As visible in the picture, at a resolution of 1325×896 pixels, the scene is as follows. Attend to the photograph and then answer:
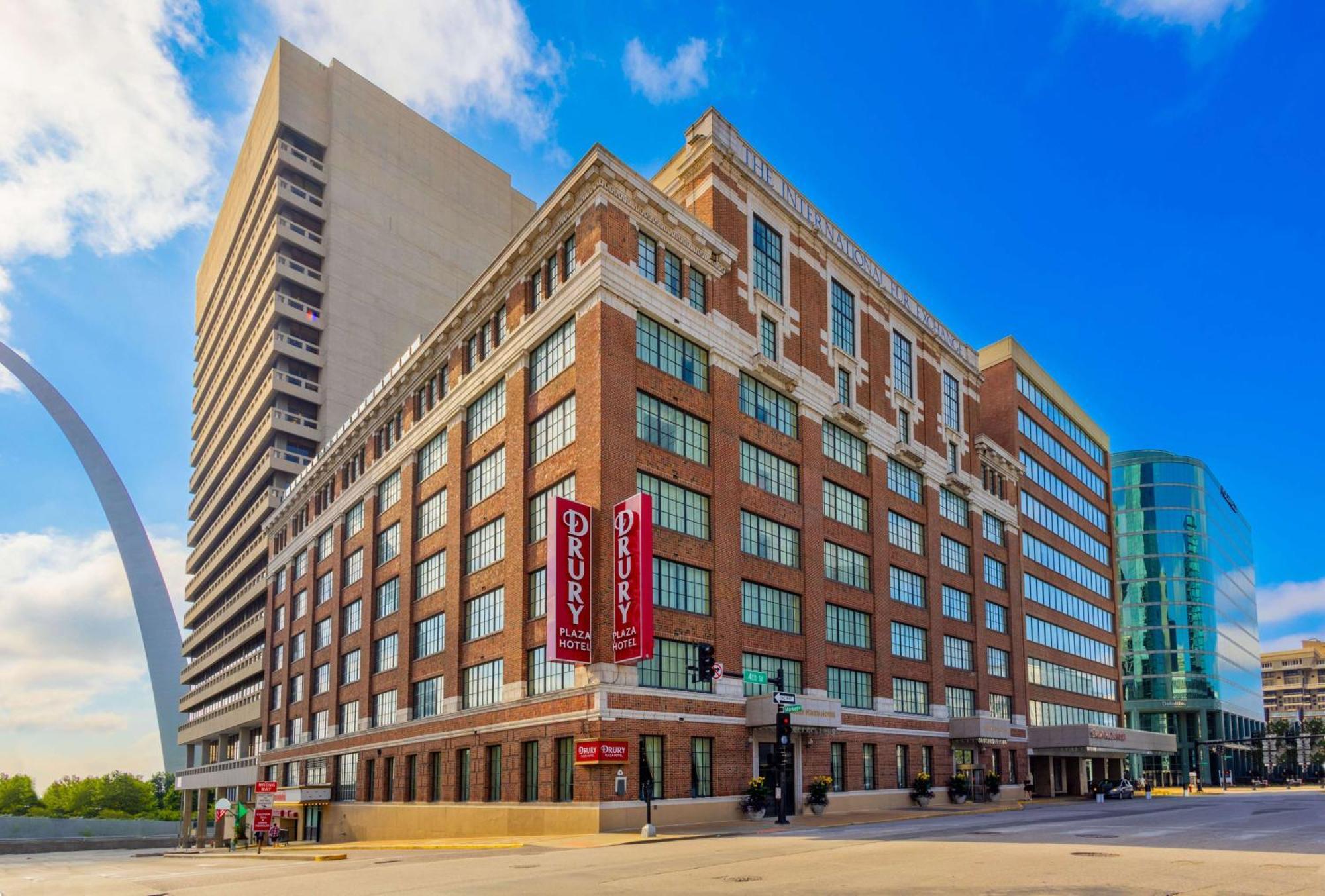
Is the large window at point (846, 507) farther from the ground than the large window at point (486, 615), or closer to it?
farther from the ground

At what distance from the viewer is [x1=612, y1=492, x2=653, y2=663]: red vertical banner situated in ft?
121

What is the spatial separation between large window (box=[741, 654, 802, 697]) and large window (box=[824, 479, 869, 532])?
8448 mm

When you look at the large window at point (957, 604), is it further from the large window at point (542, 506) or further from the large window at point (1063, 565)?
the large window at point (542, 506)

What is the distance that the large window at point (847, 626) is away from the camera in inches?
1994

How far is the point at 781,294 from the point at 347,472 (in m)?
33.6

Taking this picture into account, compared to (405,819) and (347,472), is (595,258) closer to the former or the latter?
(405,819)

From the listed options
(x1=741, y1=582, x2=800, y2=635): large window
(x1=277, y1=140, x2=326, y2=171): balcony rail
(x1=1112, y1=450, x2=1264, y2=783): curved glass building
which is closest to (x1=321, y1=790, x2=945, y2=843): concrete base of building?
(x1=741, y1=582, x2=800, y2=635): large window

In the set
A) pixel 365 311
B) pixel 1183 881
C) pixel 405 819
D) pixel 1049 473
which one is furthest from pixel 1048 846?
pixel 365 311

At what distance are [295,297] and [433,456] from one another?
1895 inches

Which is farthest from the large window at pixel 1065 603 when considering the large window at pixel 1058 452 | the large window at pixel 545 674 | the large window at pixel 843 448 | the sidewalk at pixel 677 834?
the large window at pixel 545 674

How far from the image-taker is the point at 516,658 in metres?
42.8

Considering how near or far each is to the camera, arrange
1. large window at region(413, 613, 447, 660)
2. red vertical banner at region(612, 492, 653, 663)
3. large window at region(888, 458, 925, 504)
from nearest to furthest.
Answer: red vertical banner at region(612, 492, 653, 663)
large window at region(413, 613, 447, 660)
large window at region(888, 458, 925, 504)

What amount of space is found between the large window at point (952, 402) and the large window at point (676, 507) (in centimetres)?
2758

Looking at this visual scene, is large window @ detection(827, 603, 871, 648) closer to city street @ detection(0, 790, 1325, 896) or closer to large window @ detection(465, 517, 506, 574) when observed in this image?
city street @ detection(0, 790, 1325, 896)
